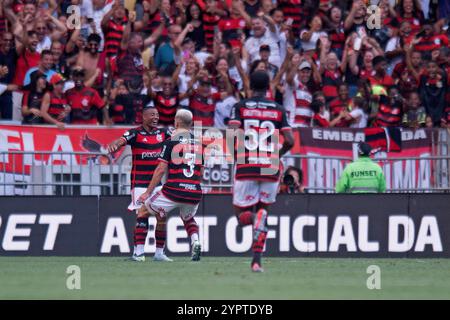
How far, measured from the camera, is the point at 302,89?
23.2 m

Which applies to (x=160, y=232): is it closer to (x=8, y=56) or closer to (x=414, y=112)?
(x=8, y=56)

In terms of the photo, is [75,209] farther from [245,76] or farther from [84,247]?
[245,76]

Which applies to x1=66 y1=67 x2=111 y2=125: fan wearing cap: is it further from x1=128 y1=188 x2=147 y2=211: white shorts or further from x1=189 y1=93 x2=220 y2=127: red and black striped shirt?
x1=128 y1=188 x2=147 y2=211: white shorts

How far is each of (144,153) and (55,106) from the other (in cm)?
418

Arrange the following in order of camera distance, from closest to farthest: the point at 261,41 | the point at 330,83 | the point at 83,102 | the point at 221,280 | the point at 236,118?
1. the point at 221,280
2. the point at 236,118
3. the point at 83,102
4. the point at 330,83
5. the point at 261,41

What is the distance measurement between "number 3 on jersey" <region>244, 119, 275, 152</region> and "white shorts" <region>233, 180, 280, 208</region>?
1.52 ft

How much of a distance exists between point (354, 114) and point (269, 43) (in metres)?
2.44

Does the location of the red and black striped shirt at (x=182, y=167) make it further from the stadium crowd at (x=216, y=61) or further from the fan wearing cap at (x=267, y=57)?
the fan wearing cap at (x=267, y=57)

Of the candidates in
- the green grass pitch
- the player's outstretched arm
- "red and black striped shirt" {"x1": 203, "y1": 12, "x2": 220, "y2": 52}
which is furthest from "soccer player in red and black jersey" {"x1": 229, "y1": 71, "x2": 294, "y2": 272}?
"red and black striped shirt" {"x1": 203, "y1": 12, "x2": 220, "y2": 52}

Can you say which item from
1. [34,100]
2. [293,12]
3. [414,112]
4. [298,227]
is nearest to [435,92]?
[414,112]

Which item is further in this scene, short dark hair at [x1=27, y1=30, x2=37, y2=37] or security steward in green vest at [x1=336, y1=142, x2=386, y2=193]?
short dark hair at [x1=27, y1=30, x2=37, y2=37]

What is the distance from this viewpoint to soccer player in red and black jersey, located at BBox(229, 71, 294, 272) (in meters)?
13.9

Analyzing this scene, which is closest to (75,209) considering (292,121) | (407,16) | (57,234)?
(57,234)

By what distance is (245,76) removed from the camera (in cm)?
2333
